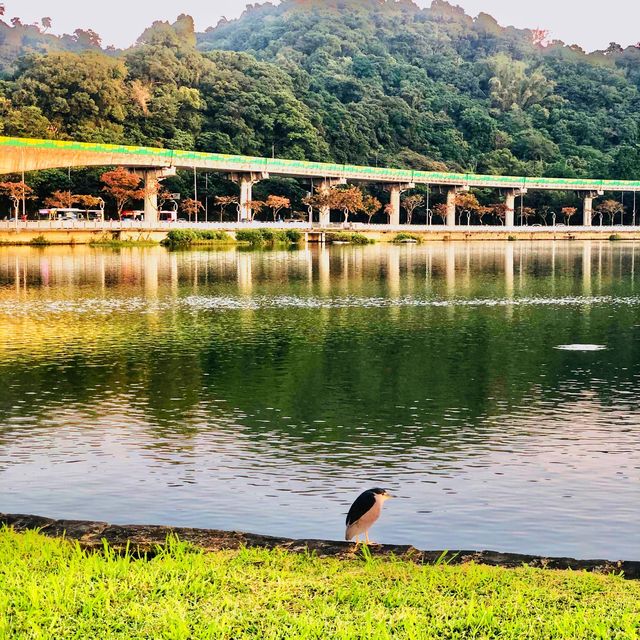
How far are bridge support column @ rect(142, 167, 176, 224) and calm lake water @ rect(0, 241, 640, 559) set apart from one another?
68.5m

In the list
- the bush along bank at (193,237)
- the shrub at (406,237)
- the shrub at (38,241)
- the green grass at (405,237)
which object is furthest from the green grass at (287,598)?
the shrub at (406,237)

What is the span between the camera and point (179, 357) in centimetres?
2550

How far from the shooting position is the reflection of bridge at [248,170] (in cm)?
9325

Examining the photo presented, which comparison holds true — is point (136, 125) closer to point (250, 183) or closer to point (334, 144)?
point (250, 183)

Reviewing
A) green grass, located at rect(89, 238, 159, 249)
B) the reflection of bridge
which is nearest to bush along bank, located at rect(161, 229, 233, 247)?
green grass, located at rect(89, 238, 159, 249)

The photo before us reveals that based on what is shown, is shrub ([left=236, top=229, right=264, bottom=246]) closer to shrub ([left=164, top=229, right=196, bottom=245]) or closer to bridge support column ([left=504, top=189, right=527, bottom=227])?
shrub ([left=164, top=229, right=196, bottom=245])

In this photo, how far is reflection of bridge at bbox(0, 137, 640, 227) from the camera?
93.2m

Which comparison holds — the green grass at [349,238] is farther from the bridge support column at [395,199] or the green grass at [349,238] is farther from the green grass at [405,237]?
the bridge support column at [395,199]

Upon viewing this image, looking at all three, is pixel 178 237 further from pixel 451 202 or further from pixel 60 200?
pixel 451 202

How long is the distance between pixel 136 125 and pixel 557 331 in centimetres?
11045

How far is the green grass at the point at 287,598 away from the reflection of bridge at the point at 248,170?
3436 inches

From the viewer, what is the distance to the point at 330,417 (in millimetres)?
18375

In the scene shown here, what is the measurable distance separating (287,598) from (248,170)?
114m

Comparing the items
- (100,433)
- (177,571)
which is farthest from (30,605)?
(100,433)
